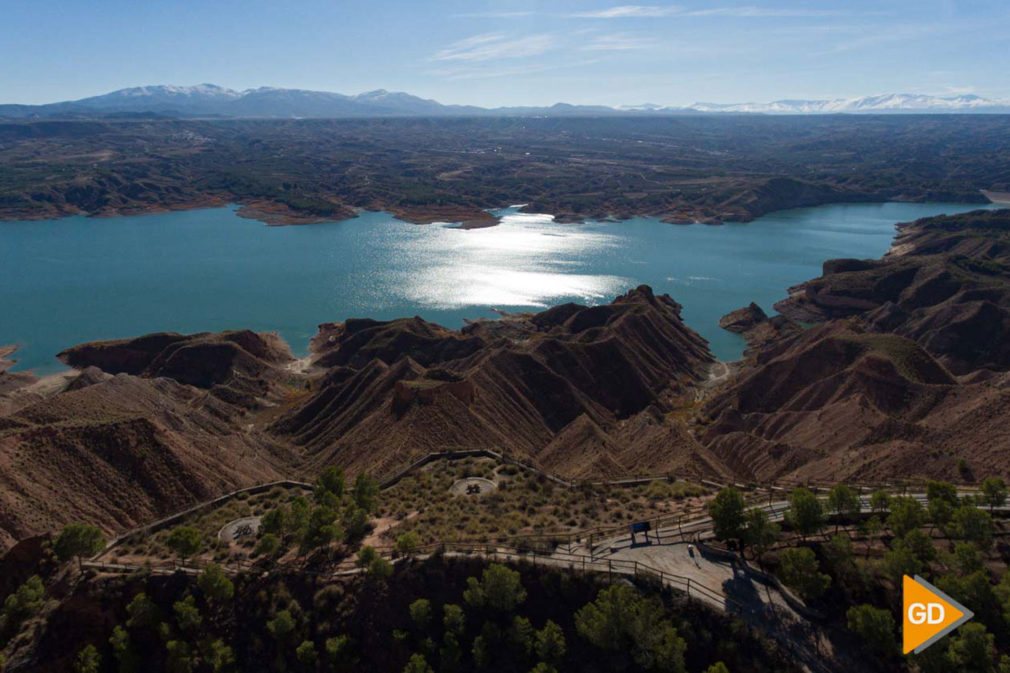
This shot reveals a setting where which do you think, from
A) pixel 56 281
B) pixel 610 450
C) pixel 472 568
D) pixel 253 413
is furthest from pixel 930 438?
pixel 56 281

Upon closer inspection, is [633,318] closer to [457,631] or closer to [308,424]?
[308,424]

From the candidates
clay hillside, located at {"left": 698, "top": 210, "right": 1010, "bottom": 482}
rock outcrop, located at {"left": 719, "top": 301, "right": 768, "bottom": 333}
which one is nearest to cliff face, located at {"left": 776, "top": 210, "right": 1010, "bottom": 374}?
clay hillside, located at {"left": 698, "top": 210, "right": 1010, "bottom": 482}

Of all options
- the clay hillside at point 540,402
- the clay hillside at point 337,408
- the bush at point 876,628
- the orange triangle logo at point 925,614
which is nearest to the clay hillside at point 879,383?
the clay hillside at point 540,402

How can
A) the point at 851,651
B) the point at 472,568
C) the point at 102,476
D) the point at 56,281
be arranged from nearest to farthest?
the point at 851,651
the point at 472,568
the point at 102,476
the point at 56,281

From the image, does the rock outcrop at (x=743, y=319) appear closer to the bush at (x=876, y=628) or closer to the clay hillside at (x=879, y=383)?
the clay hillside at (x=879, y=383)

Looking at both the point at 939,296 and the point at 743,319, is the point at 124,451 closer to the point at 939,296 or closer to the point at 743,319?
the point at 743,319

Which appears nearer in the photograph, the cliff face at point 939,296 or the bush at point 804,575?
the bush at point 804,575
